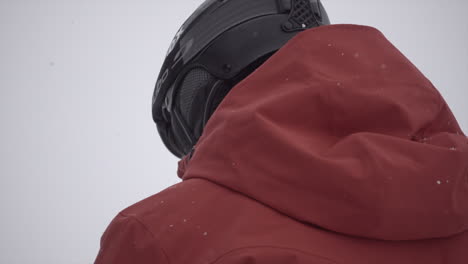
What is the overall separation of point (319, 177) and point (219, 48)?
1079mm

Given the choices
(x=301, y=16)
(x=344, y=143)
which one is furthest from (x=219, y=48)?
(x=344, y=143)

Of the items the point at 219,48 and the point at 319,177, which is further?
the point at 219,48

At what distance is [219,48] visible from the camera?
1.69 metres

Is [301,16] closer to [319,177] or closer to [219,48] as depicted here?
[219,48]

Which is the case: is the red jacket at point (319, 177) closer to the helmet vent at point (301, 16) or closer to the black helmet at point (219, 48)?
the black helmet at point (219, 48)

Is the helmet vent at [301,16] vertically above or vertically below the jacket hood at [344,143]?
above

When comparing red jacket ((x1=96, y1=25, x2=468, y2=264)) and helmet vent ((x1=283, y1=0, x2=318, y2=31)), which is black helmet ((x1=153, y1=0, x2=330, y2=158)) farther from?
red jacket ((x1=96, y1=25, x2=468, y2=264))

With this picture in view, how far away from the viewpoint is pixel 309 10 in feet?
5.79

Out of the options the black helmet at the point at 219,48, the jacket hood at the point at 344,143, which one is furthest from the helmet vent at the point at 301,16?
the jacket hood at the point at 344,143

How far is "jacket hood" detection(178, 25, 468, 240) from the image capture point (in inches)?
29.9

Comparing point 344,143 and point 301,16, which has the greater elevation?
point 301,16

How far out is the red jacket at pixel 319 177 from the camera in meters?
0.76

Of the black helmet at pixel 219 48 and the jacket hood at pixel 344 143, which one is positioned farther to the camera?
the black helmet at pixel 219 48

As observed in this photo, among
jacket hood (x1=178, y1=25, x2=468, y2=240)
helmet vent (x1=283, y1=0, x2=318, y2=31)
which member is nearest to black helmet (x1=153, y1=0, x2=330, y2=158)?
helmet vent (x1=283, y1=0, x2=318, y2=31)
